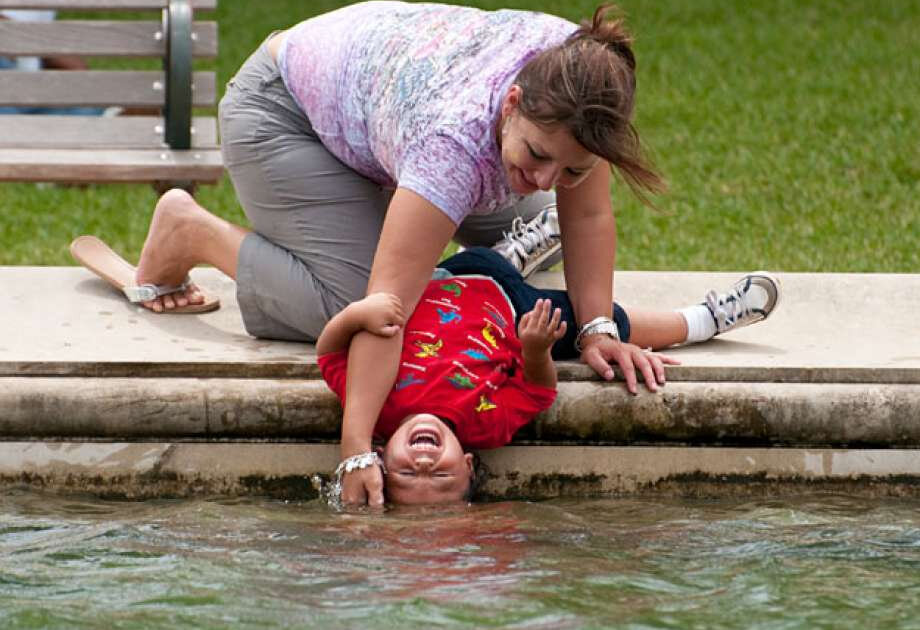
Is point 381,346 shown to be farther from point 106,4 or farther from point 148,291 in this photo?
point 106,4

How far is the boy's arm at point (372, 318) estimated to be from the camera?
398cm

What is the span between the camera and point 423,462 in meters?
4.00

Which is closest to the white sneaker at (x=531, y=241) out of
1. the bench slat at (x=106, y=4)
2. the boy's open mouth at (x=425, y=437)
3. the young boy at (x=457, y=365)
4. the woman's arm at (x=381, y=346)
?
the young boy at (x=457, y=365)

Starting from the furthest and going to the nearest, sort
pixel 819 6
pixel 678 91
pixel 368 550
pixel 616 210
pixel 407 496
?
pixel 819 6 → pixel 678 91 → pixel 616 210 → pixel 407 496 → pixel 368 550

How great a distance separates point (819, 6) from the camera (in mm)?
12180

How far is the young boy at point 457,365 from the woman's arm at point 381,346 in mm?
45

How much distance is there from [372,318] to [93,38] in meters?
3.18

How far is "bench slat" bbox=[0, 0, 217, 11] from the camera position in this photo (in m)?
6.62

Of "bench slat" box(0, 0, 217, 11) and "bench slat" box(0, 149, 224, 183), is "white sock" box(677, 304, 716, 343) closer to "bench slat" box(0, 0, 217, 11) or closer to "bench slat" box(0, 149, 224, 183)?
"bench slat" box(0, 149, 224, 183)

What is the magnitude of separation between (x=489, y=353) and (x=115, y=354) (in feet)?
3.28

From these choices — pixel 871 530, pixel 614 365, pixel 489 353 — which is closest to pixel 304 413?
pixel 489 353

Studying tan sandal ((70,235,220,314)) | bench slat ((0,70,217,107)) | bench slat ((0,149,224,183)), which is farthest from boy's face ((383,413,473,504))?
bench slat ((0,70,217,107))

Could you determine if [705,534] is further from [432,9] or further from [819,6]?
[819,6]

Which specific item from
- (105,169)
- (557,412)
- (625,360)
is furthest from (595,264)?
(105,169)
